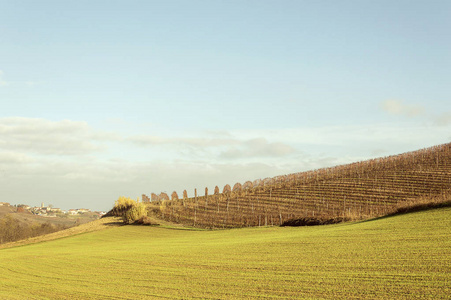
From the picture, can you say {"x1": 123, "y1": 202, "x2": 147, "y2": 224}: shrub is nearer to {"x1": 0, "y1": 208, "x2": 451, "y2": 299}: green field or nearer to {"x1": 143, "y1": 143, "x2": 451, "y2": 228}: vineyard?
{"x1": 143, "y1": 143, "x2": 451, "y2": 228}: vineyard

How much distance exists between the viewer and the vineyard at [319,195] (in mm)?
42000

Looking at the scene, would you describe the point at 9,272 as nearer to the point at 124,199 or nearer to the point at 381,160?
the point at 124,199

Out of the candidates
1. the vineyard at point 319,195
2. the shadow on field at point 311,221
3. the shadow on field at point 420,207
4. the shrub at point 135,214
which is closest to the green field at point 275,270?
the shadow on field at point 420,207

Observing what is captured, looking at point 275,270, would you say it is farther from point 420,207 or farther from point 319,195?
point 319,195

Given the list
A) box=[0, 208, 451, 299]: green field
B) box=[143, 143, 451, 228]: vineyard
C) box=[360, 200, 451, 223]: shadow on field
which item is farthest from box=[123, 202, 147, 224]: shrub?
box=[360, 200, 451, 223]: shadow on field

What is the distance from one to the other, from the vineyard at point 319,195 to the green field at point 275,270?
13.7m

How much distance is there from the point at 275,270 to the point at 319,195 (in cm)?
3478

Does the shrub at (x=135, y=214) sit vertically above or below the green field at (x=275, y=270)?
above

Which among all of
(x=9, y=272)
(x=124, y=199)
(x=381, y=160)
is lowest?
(x=9, y=272)

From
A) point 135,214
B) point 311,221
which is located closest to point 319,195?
point 311,221

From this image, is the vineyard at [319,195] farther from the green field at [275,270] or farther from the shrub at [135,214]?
the green field at [275,270]

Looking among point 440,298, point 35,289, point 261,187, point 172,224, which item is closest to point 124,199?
point 172,224

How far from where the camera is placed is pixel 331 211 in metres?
41.7

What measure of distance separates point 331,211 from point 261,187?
1938 cm
